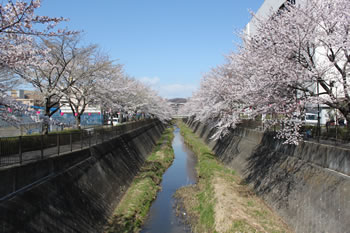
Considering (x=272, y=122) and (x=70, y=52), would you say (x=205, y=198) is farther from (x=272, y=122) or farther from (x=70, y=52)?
(x=70, y=52)

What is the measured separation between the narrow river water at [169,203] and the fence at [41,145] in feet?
16.2

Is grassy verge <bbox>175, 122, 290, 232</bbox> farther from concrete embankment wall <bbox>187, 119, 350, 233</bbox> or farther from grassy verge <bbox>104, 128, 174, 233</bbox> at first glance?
grassy verge <bbox>104, 128, 174, 233</bbox>

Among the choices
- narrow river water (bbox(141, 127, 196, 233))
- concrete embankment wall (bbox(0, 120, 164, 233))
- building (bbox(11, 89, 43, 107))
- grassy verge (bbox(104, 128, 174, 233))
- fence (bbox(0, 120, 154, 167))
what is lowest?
narrow river water (bbox(141, 127, 196, 233))

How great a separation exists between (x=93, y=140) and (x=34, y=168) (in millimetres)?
7858

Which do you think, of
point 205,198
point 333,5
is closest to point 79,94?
point 205,198

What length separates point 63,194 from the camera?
9.74 meters

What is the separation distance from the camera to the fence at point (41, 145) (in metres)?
8.46

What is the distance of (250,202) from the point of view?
13406 mm

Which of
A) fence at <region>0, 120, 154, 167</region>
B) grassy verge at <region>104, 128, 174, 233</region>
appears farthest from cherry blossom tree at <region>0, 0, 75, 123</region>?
grassy verge at <region>104, 128, 174, 233</region>

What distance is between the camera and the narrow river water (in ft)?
42.3

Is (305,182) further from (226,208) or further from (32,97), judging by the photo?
(32,97)

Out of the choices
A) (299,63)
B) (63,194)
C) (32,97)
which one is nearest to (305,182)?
(299,63)

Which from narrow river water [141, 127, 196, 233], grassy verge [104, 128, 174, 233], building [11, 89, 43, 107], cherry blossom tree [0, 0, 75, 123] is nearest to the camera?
cherry blossom tree [0, 0, 75, 123]

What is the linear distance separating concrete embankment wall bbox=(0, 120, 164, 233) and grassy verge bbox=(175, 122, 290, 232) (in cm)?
391
